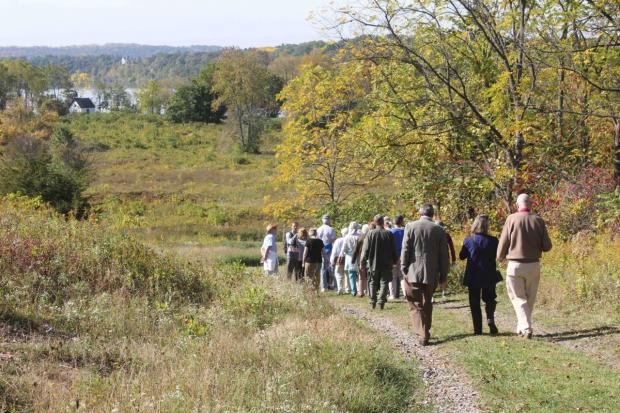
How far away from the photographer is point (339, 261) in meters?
16.4

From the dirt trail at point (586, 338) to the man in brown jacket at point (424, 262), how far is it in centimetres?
162

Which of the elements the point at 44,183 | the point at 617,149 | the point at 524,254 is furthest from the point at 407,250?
the point at 44,183

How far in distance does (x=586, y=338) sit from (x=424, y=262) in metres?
2.55

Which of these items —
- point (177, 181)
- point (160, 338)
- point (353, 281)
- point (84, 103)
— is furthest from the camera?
point (84, 103)

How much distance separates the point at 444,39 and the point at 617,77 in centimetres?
459

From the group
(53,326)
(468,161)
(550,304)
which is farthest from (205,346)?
(468,161)

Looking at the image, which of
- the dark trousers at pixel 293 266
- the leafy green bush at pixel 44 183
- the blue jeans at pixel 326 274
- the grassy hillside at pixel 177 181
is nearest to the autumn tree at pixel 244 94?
the grassy hillside at pixel 177 181

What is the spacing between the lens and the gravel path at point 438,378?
7.14m

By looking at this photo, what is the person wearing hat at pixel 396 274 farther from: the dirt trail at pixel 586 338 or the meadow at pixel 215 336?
the dirt trail at pixel 586 338

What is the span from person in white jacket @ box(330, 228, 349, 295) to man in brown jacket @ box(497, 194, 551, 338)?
22.3 feet

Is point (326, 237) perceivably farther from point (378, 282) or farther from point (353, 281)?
point (378, 282)

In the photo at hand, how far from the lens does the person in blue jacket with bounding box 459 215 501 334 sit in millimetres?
9820

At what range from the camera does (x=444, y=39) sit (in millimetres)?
17734

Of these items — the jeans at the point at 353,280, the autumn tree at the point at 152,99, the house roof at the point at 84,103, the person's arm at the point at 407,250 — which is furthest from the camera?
the house roof at the point at 84,103
